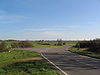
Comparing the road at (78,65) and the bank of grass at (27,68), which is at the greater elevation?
the bank of grass at (27,68)

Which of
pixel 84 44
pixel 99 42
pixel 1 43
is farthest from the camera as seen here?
pixel 84 44

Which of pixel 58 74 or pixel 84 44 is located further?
pixel 84 44

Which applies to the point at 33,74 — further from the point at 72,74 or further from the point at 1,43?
the point at 1,43

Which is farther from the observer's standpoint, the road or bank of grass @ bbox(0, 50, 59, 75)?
the road

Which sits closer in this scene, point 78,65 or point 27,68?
point 27,68

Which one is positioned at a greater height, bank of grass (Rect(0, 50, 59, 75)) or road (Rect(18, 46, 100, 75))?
bank of grass (Rect(0, 50, 59, 75))

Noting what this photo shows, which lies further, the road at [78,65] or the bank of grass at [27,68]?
the road at [78,65]

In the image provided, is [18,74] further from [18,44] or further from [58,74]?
[18,44]

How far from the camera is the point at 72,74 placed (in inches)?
552

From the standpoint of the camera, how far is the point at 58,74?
14117 mm

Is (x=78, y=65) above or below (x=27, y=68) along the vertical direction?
below

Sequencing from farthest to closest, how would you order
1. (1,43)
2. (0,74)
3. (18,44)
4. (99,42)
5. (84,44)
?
(18,44)
(84,44)
(1,43)
(99,42)
(0,74)

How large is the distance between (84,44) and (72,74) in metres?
57.5

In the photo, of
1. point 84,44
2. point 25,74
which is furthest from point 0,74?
point 84,44
